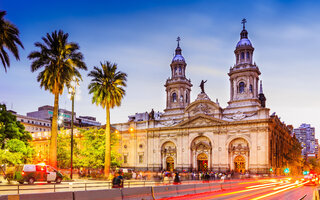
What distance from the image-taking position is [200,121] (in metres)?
68.9

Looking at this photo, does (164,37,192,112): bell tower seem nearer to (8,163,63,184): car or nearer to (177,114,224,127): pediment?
(177,114,224,127): pediment

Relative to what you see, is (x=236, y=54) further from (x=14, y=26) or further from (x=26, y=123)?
(x=26, y=123)

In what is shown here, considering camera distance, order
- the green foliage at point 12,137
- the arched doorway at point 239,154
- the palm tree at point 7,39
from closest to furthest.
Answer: the palm tree at point 7,39
the green foliage at point 12,137
the arched doorway at point 239,154

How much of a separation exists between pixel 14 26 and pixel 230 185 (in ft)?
82.2

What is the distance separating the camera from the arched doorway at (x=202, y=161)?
68.2 m

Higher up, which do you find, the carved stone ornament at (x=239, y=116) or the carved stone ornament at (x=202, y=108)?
the carved stone ornament at (x=202, y=108)

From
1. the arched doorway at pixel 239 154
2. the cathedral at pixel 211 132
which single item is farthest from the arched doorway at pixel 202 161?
the arched doorway at pixel 239 154

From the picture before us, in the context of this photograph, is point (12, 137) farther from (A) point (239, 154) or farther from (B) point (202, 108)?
(A) point (239, 154)

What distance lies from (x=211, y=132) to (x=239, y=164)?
853cm

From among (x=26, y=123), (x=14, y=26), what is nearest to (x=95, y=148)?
(x=14, y=26)

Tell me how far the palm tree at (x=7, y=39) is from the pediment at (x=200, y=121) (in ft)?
161

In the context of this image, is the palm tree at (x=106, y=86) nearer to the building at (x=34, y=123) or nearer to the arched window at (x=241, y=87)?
the arched window at (x=241, y=87)

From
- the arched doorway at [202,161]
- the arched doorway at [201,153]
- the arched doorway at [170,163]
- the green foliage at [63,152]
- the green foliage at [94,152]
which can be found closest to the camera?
the green foliage at [94,152]

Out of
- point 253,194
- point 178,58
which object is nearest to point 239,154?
point 178,58
